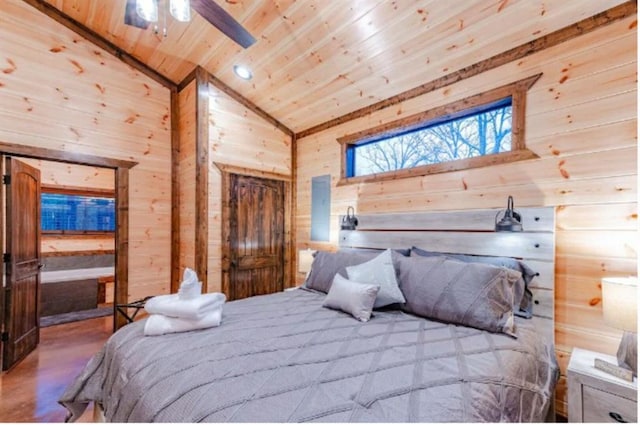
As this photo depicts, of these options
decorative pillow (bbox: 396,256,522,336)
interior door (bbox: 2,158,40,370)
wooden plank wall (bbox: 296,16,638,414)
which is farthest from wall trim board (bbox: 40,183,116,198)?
wooden plank wall (bbox: 296,16,638,414)

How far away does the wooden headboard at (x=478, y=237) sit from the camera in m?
2.04

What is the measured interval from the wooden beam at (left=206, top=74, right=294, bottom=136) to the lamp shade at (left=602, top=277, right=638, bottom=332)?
353cm

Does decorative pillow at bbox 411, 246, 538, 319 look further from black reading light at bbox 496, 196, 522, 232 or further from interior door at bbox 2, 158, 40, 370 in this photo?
interior door at bbox 2, 158, 40, 370

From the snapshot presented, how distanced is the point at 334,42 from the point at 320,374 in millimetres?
2470

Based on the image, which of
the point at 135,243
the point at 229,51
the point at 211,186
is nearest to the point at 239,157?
the point at 211,186

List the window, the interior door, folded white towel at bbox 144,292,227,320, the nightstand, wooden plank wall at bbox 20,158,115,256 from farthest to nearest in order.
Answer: the window, wooden plank wall at bbox 20,158,115,256, the interior door, folded white towel at bbox 144,292,227,320, the nightstand

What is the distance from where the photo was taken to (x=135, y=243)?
362 centimetres

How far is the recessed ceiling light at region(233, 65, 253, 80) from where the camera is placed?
3234 mm

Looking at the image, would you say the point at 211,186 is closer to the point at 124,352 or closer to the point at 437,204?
the point at 124,352

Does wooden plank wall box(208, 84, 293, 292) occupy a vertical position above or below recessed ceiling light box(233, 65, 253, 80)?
below

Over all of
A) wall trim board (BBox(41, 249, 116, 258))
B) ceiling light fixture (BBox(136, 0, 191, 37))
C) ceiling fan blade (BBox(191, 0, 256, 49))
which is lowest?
wall trim board (BBox(41, 249, 116, 258))

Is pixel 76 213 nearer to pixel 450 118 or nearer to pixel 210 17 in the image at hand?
pixel 210 17

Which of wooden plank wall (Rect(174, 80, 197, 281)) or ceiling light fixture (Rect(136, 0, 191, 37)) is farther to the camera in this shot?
wooden plank wall (Rect(174, 80, 197, 281))

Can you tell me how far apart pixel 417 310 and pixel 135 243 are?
A: 10.7ft
